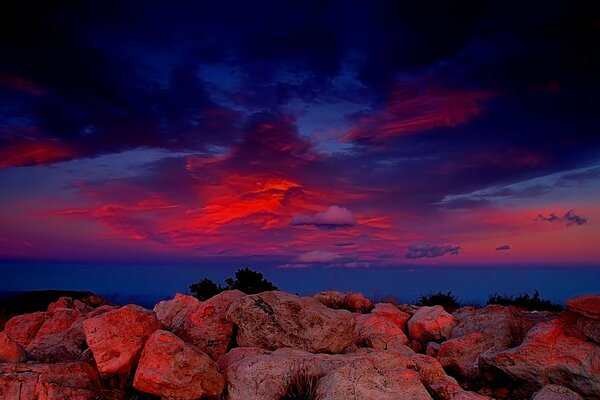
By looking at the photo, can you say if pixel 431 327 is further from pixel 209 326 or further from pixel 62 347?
pixel 62 347

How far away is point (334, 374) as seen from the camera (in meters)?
9.80

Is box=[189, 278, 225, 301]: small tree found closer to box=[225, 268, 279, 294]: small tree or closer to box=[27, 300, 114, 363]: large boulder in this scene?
box=[225, 268, 279, 294]: small tree

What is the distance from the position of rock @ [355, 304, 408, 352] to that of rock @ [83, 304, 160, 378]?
6.06 m

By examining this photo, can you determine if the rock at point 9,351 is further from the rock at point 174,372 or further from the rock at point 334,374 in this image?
the rock at point 334,374

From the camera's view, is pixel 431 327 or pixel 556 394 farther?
pixel 431 327

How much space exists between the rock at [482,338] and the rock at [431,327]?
Answer: 0.93 meters

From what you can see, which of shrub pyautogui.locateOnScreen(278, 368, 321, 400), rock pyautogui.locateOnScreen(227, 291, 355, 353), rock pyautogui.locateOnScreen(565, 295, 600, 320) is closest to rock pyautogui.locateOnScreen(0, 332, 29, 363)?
A: rock pyautogui.locateOnScreen(227, 291, 355, 353)

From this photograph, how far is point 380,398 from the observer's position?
9.44 m

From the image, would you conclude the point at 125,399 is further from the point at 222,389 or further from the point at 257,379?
the point at 257,379

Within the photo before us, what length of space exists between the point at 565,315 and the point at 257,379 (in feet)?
25.4

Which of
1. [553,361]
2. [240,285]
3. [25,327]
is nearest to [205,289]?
[240,285]

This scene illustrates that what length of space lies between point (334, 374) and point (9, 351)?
6.12 meters

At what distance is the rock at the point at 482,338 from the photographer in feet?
45.4

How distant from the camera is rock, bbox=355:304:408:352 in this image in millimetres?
14992
